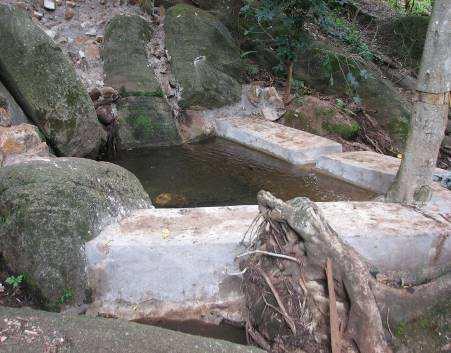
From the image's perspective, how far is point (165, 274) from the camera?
3029 mm

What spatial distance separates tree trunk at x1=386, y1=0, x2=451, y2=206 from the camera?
3523 mm

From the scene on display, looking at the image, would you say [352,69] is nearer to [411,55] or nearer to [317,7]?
[317,7]

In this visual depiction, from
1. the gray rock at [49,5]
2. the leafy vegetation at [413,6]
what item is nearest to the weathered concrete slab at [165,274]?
the gray rock at [49,5]

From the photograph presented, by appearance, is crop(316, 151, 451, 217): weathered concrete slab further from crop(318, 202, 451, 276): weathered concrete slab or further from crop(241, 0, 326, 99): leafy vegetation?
crop(241, 0, 326, 99): leafy vegetation

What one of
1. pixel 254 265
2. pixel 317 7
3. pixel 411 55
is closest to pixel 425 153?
pixel 254 265

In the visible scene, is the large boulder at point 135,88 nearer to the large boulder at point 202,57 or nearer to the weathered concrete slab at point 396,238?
the large boulder at point 202,57

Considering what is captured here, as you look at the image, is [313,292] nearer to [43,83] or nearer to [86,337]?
[86,337]

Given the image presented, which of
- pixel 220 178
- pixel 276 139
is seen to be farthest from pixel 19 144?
pixel 276 139

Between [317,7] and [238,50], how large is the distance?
1.62 meters

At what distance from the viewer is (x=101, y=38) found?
22.9 ft

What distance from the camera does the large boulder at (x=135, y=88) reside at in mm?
6074

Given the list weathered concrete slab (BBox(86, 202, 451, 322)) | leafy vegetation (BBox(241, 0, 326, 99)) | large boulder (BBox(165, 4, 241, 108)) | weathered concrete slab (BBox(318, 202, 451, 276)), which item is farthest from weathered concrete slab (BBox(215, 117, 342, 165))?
weathered concrete slab (BBox(86, 202, 451, 322))

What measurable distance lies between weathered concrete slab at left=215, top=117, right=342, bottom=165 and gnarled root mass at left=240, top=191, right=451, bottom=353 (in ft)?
9.06

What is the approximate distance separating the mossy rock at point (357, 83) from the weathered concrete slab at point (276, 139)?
4.75 feet
